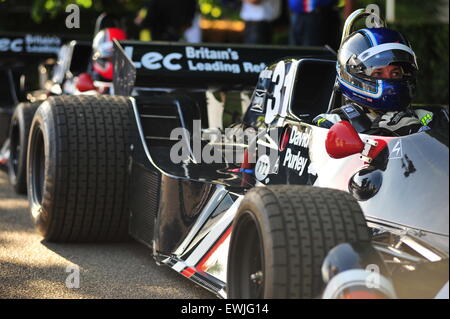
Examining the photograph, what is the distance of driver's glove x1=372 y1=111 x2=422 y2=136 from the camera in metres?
4.33

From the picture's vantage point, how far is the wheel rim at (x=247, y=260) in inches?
146

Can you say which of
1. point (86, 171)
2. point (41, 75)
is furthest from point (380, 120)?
point (41, 75)

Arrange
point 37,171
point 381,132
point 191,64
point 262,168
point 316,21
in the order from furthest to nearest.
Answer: point 316,21, point 191,64, point 37,171, point 262,168, point 381,132

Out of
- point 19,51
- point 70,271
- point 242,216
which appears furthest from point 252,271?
point 19,51

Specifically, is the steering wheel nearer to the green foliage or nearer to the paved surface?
the paved surface

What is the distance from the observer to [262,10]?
1011cm

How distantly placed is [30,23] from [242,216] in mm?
16082

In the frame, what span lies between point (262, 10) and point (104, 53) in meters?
2.30

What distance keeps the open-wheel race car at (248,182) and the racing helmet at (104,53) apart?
5.88ft

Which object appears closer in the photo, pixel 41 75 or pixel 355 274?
pixel 355 274

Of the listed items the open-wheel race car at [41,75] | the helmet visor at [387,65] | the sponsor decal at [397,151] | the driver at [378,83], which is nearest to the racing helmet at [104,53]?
the open-wheel race car at [41,75]

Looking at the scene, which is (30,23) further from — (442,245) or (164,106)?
(442,245)

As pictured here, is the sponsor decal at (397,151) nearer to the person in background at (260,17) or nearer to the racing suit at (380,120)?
the racing suit at (380,120)

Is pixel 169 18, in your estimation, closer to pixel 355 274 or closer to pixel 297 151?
pixel 297 151
